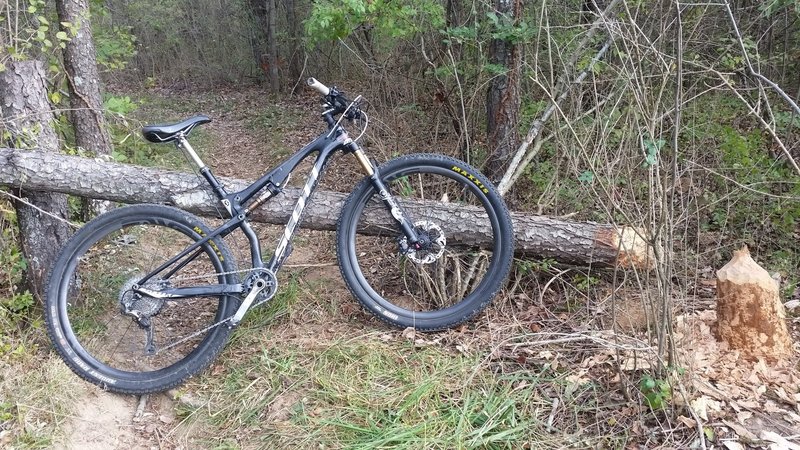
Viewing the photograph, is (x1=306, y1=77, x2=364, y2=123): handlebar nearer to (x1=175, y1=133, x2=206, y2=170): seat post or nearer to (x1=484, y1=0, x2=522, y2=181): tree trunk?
(x1=175, y1=133, x2=206, y2=170): seat post

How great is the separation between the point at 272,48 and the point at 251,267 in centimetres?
836

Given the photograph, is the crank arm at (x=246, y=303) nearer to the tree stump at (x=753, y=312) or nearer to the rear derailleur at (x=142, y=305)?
the rear derailleur at (x=142, y=305)

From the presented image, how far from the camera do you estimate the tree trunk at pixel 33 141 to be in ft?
11.9

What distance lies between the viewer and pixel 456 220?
144 inches

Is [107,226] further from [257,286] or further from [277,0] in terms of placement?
[277,0]

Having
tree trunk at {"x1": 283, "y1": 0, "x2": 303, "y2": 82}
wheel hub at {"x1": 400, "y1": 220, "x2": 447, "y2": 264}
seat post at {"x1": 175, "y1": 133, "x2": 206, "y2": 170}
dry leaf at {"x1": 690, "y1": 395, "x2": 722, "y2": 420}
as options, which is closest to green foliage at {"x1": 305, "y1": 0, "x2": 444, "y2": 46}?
wheel hub at {"x1": 400, "y1": 220, "x2": 447, "y2": 264}

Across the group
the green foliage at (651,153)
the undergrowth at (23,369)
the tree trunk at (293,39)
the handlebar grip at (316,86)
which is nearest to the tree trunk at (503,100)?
the handlebar grip at (316,86)

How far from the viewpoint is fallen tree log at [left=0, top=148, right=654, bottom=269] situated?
11.8 feet

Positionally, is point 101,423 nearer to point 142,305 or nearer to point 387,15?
point 142,305

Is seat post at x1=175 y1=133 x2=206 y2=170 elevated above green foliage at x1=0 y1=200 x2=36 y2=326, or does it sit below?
above

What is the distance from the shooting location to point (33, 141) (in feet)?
12.2

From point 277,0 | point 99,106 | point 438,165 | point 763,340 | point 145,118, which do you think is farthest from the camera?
point 277,0

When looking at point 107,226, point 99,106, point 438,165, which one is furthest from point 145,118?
point 438,165

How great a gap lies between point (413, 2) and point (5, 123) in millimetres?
3754
